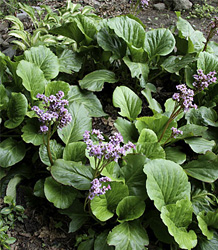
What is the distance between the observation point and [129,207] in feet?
6.83

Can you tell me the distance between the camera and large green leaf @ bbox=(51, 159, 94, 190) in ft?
6.79

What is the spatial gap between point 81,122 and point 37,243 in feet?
3.52

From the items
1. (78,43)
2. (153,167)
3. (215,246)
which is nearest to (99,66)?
(78,43)

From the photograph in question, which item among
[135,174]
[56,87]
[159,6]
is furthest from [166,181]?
[159,6]

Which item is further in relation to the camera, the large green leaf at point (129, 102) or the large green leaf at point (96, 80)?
the large green leaf at point (96, 80)

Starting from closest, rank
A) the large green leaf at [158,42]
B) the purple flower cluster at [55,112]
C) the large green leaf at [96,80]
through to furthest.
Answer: the purple flower cluster at [55,112] → the large green leaf at [96,80] → the large green leaf at [158,42]

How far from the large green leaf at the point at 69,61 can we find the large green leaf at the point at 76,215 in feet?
4.73

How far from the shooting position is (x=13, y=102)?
2.44m

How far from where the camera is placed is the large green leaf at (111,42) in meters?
3.06

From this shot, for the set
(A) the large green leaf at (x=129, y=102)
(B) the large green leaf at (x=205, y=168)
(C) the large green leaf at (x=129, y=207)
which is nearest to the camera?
(C) the large green leaf at (x=129, y=207)

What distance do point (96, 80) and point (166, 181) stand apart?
137 centimetres

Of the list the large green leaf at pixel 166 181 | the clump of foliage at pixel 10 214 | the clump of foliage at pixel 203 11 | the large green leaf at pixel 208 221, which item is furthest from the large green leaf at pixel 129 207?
the clump of foliage at pixel 203 11

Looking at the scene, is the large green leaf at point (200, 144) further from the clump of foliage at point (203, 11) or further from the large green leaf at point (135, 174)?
the clump of foliage at point (203, 11)

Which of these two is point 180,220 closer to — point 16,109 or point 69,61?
point 16,109
